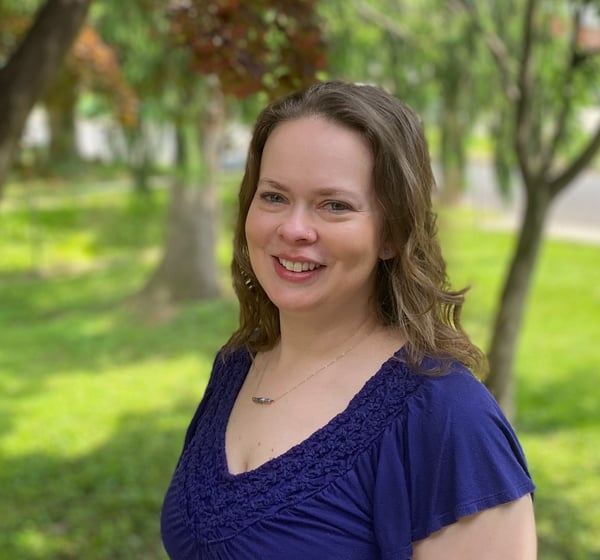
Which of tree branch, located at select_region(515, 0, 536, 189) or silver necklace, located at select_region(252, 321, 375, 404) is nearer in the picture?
silver necklace, located at select_region(252, 321, 375, 404)

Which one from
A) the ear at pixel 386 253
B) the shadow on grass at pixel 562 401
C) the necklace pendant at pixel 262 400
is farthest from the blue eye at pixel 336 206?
the shadow on grass at pixel 562 401

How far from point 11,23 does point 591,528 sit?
15.6 feet

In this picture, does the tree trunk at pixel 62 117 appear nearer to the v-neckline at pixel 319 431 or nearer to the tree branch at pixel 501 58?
the tree branch at pixel 501 58

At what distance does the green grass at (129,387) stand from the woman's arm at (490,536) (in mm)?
1455

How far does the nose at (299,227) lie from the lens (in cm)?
138

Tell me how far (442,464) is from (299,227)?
0.41 m

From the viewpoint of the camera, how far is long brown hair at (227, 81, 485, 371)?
1.38 meters

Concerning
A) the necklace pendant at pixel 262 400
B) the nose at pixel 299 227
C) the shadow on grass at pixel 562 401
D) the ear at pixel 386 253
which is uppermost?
the nose at pixel 299 227

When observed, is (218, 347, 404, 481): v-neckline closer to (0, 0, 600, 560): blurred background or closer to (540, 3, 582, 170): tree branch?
(0, 0, 600, 560): blurred background

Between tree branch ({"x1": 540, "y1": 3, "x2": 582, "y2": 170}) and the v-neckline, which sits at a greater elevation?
tree branch ({"x1": 540, "y1": 3, "x2": 582, "y2": 170})

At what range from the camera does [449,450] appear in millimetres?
1242

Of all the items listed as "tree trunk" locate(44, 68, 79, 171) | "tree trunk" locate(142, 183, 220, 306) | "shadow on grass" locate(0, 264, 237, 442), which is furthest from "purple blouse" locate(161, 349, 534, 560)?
"tree trunk" locate(142, 183, 220, 306)

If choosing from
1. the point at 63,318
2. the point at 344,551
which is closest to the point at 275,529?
the point at 344,551

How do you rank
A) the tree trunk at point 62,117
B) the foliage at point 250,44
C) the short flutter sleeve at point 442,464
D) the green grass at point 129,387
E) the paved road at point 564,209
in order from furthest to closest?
the paved road at point 564,209 → the tree trunk at point 62,117 → the green grass at point 129,387 → the foliage at point 250,44 → the short flutter sleeve at point 442,464
